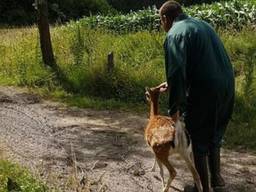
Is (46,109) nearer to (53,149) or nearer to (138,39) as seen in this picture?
(53,149)

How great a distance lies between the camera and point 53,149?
26.9 feet

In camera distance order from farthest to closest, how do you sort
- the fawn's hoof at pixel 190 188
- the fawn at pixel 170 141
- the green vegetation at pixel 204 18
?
1. the green vegetation at pixel 204 18
2. the fawn's hoof at pixel 190 188
3. the fawn at pixel 170 141

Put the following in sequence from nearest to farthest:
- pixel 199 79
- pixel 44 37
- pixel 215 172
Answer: pixel 199 79 < pixel 215 172 < pixel 44 37

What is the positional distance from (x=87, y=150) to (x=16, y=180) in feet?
6.27

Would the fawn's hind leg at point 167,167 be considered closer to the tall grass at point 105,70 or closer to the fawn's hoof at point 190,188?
the fawn's hoof at point 190,188

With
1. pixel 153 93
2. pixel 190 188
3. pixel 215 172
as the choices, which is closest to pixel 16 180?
pixel 153 93

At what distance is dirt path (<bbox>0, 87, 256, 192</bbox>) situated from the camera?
23.0 feet

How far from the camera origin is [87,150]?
27.1 feet

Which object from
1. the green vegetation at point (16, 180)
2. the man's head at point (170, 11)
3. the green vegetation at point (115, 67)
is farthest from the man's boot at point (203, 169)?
the green vegetation at point (115, 67)

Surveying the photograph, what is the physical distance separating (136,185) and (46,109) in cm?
378

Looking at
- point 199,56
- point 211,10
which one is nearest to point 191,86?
point 199,56

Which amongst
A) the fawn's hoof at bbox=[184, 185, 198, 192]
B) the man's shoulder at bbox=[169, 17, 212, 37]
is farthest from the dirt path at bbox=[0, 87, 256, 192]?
the man's shoulder at bbox=[169, 17, 212, 37]

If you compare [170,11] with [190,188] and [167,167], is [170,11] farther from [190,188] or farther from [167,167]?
[190,188]

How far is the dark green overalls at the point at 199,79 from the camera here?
18.8 feet
